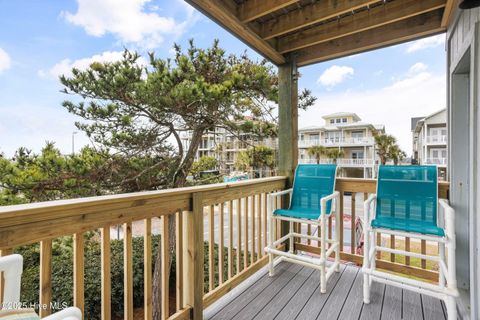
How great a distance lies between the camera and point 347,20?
256 cm

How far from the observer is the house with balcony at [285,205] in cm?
125

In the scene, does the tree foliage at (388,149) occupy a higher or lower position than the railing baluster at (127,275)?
higher

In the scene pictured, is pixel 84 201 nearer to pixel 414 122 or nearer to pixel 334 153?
pixel 334 153

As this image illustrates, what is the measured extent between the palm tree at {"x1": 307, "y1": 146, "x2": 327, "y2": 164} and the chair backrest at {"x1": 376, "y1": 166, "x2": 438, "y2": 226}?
113 centimetres

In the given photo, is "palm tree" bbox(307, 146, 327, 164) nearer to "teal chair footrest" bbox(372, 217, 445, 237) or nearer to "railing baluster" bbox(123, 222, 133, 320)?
"teal chair footrest" bbox(372, 217, 445, 237)

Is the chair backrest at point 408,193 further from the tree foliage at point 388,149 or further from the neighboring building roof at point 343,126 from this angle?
the neighboring building roof at point 343,126

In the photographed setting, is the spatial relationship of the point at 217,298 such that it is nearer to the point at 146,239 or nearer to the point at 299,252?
the point at 146,239

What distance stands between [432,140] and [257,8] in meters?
2.27

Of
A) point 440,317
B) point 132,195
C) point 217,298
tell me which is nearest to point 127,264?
point 132,195

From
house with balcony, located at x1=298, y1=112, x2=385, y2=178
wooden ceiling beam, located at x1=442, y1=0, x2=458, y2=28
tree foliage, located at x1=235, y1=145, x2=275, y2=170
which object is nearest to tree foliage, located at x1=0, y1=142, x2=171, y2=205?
tree foliage, located at x1=235, y1=145, x2=275, y2=170

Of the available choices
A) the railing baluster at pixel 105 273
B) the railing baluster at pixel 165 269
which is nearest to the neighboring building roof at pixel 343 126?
the railing baluster at pixel 165 269

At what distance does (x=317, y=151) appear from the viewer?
3602 millimetres

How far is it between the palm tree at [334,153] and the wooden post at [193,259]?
2237 millimetres

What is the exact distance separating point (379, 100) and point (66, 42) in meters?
5.07
